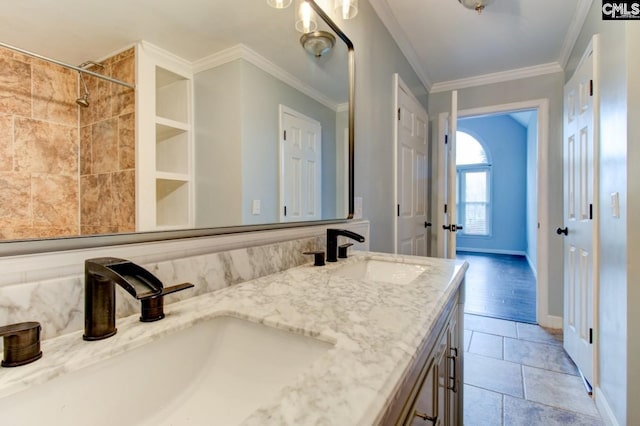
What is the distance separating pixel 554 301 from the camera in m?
2.89

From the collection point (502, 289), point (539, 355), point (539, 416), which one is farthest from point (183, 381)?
point (502, 289)

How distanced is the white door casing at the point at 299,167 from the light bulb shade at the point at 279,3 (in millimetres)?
382

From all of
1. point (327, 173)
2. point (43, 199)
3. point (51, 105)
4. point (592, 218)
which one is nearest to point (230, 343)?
point (43, 199)

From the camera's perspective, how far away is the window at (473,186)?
7062mm

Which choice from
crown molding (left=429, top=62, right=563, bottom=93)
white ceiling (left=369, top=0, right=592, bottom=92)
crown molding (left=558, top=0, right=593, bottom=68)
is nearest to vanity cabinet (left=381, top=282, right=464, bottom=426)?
white ceiling (left=369, top=0, right=592, bottom=92)

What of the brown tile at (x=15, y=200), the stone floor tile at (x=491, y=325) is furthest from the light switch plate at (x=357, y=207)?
the stone floor tile at (x=491, y=325)

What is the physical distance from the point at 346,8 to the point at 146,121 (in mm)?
1283

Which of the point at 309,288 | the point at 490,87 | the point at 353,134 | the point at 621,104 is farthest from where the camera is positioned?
the point at 490,87

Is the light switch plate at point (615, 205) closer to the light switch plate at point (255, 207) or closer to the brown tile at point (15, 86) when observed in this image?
the light switch plate at point (255, 207)

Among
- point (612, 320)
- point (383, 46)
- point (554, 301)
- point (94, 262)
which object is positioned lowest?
point (554, 301)

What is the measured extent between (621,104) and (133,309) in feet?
7.02

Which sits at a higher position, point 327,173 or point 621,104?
point 621,104

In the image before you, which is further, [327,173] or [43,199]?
[327,173]

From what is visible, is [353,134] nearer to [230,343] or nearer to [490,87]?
[230,343]
